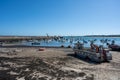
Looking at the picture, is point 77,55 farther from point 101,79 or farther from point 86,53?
point 101,79

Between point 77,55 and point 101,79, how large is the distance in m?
14.7

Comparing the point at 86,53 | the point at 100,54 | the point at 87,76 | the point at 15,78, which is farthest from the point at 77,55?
the point at 15,78

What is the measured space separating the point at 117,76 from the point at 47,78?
6040 mm

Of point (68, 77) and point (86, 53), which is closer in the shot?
point (68, 77)

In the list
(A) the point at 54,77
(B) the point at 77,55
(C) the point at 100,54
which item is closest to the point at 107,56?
(C) the point at 100,54

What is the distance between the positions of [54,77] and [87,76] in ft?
9.33

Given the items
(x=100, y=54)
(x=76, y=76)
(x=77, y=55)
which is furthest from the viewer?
(x=77, y=55)

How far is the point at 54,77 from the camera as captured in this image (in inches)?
544

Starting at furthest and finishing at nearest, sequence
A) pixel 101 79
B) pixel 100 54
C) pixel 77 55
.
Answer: pixel 77 55 → pixel 100 54 → pixel 101 79

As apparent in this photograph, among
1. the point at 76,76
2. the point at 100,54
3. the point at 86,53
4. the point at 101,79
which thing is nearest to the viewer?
the point at 101,79

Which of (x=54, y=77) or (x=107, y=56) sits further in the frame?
(x=107, y=56)

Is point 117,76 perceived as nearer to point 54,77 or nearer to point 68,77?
point 68,77

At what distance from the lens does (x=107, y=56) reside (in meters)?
21.8

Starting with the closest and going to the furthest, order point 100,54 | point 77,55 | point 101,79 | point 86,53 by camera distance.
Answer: point 101,79, point 100,54, point 86,53, point 77,55
